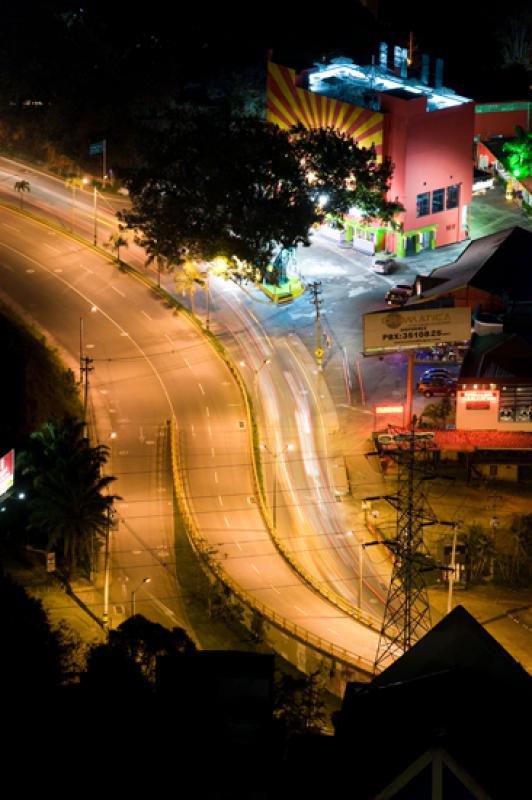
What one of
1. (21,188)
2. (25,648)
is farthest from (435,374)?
(25,648)

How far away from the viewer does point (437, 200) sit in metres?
119

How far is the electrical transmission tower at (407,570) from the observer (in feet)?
216

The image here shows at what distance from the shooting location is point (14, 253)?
11169cm

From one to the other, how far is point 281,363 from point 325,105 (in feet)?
90.8

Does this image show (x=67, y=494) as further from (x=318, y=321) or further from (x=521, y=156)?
(x=521, y=156)

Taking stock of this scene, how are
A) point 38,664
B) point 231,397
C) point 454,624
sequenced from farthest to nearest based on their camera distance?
point 231,397, point 38,664, point 454,624

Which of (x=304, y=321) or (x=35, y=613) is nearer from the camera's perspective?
(x=35, y=613)

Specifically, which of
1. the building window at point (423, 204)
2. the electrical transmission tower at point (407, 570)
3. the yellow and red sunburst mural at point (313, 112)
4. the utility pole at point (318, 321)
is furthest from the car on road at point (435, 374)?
the yellow and red sunburst mural at point (313, 112)

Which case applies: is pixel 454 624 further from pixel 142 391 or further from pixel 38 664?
pixel 142 391

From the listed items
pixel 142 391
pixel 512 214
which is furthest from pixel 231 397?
pixel 512 214

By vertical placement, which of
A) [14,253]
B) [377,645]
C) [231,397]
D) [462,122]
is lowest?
[377,645]

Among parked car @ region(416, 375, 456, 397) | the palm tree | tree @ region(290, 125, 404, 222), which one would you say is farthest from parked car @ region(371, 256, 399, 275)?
the palm tree

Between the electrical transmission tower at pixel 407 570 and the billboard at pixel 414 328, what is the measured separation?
6230 millimetres

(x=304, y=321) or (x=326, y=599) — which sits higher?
(x=304, y=321)
